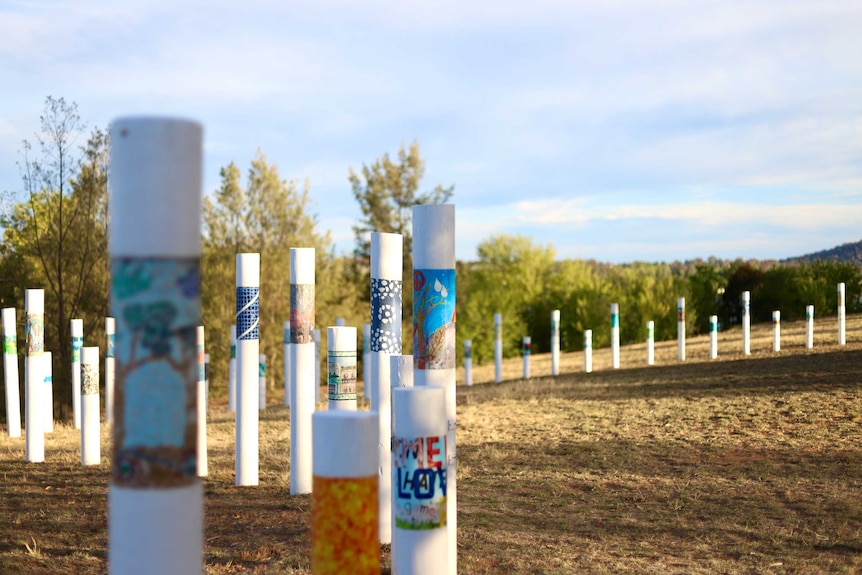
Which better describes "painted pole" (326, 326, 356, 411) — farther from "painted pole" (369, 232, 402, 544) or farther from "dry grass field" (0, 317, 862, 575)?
"dry grass field" (0, 317, 862, 575)

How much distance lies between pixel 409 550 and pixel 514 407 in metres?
9.83

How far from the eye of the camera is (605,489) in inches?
340

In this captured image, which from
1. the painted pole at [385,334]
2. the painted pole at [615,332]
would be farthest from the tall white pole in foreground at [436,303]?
the painted pole at [615,332]

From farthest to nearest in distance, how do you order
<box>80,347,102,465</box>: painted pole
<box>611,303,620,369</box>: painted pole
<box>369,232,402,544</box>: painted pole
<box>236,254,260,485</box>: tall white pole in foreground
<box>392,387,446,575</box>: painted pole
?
<box>611,303,620,369</box>: painted pole, <box>80,347,102,465</box>: painted pole, <box>236,254,260,485</box>: tall white pole in foreground, <box>369,232,402,544</box>: painted pole, <box>392,387,446,575</box>: painted pole

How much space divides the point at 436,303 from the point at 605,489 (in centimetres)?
390

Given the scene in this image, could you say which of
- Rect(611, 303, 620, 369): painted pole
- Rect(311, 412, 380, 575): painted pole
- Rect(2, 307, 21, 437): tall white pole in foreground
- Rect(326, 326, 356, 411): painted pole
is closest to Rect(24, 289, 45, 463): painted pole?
Rect(2, 307, 21, 437): tall white pole in foreground

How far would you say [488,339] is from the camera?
45938mm

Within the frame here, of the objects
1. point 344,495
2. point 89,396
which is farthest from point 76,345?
point 344,495

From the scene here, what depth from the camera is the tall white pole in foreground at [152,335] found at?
10.1 ft

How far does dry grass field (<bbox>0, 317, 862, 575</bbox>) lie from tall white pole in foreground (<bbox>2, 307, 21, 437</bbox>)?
39 centimetres

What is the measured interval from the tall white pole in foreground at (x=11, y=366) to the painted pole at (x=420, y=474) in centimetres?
944

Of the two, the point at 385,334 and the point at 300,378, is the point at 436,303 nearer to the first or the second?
the point at 385,334

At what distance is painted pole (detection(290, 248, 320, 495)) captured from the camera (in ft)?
27.6

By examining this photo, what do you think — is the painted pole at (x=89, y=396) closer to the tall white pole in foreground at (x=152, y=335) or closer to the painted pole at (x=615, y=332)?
the tall white pole in foreground at (x=152, y=335)
